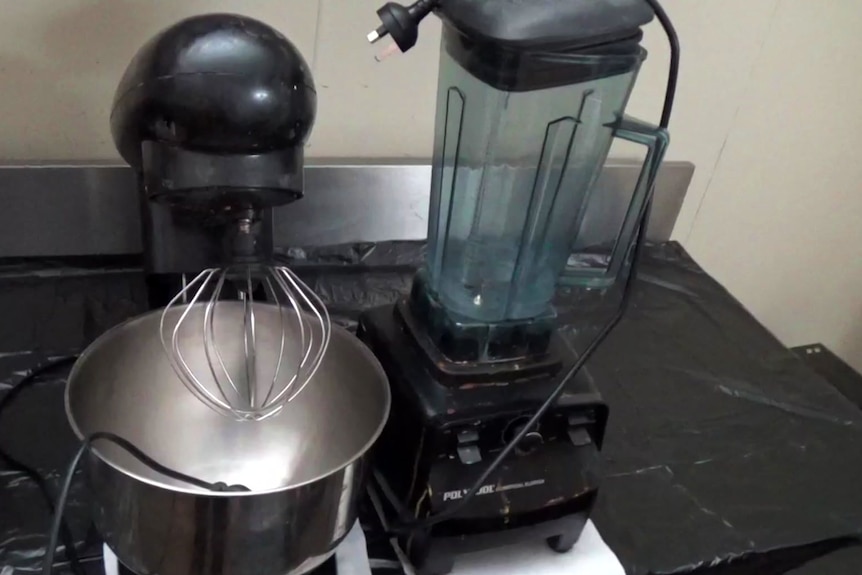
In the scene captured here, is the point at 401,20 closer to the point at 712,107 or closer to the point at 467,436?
the point at 467,436

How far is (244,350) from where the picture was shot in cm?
61

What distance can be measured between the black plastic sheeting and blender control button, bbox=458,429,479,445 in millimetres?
153

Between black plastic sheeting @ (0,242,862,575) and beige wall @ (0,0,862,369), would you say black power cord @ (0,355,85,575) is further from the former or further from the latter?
beige wall @ (0,0,862,369)

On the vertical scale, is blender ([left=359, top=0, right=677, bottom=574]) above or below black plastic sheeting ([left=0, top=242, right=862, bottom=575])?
above

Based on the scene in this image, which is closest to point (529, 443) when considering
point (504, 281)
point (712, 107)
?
point (504, 281)

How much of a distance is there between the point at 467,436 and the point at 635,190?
0.21 metres

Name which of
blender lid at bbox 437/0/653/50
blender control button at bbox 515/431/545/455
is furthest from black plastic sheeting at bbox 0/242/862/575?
blender lid at bbox 437/0/653/50

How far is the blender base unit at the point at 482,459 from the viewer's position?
532mm

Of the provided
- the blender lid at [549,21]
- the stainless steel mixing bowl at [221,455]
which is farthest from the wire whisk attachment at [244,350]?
the blender lid at [549,21]

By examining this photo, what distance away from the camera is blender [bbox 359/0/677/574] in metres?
0.49

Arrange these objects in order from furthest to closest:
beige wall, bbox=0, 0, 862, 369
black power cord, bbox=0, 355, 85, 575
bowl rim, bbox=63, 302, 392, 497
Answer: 1. beige wall, bbox=0, 0, 862, 369
2. black power cord, bbox=0, 355, 85, 575
3. bowl rim, bbox=63, 302, 392, 497

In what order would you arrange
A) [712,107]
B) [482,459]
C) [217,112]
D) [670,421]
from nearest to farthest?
[217,112]
[482,459]
[670,421]
[712,107]

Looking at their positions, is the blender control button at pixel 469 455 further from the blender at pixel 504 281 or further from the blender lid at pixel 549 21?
the blender lid at pixel 549 21

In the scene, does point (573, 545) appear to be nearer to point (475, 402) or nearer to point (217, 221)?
point (475, 402)
